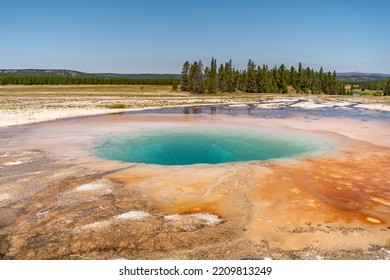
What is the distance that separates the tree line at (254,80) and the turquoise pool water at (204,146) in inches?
2331

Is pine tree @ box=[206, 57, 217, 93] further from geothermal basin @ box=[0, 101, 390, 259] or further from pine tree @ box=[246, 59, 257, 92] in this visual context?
geothermal basin @ box=[0, 101, 390, 259]

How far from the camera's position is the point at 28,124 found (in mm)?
25875

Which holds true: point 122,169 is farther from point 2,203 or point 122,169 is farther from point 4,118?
point 4,118

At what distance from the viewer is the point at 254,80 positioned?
90.6 metres

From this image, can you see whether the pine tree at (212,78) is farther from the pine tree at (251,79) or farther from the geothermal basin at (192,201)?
the geothermal basin at (192,201)

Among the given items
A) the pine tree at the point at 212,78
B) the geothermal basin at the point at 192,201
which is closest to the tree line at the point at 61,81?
the pine tree at the point at 212,78

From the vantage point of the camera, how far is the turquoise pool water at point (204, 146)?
16359 mm

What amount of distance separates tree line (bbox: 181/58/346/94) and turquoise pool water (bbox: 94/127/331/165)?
59206 mm

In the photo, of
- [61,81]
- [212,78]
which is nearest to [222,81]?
[212,78]

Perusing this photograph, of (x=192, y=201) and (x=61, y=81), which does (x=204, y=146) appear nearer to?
(x=192, y=201)

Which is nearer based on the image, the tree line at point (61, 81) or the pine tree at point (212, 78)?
the pine tree at point (212, 78)

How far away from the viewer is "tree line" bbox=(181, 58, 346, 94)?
84750 millimetres
